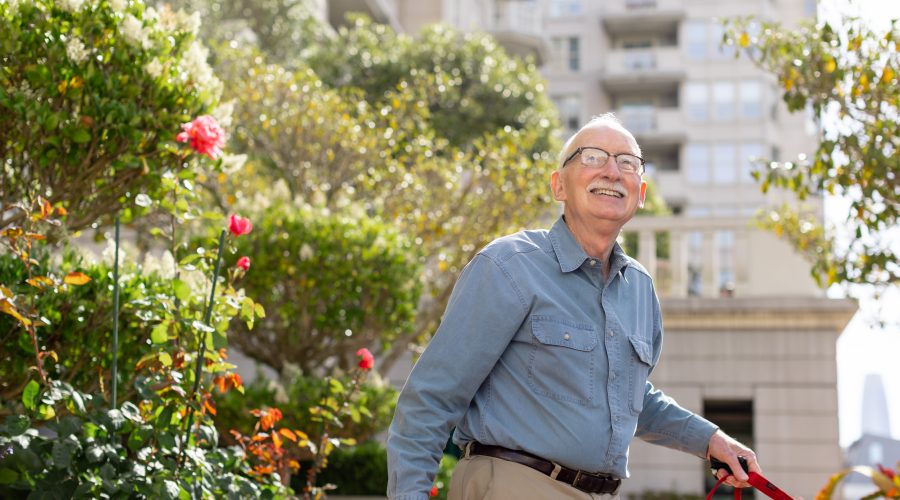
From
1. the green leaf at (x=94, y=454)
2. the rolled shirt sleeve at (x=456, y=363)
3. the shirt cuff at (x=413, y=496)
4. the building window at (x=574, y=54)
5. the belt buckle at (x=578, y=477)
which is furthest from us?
the building window at (x=574, y=54)

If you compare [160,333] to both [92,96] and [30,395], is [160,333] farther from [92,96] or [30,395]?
[92,96]

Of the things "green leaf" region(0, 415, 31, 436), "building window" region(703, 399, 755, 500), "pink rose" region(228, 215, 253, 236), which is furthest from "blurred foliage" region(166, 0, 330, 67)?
"green leaf" region(0, 415, 31, 436)

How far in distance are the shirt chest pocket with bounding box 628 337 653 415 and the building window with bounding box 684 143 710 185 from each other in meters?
45.6

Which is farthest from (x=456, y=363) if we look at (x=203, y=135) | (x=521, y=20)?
(x=521, y=20)

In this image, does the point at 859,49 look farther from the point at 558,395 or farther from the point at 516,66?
the point at 516,66

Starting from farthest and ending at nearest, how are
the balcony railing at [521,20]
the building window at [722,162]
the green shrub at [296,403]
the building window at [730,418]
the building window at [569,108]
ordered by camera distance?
the building window at [569,108]
the building window at [722,162]
the balcony railing at [521,20]
the building window at [730,418]
the green shrub at [296,403]

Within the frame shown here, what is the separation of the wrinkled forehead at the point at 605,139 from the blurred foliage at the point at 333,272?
23.1 feet

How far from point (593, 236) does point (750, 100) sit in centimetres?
4666

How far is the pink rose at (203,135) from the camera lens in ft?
16.9

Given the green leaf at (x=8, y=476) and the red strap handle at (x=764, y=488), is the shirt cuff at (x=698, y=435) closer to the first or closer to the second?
the red strap handle at (x=764, y=488)

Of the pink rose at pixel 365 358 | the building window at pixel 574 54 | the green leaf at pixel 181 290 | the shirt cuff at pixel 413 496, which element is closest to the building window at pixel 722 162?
the building window at pixel 574 54

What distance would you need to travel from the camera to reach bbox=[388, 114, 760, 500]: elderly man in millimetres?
3105

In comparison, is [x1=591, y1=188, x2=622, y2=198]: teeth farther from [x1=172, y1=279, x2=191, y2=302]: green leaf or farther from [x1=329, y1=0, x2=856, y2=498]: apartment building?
[x1=329, y1=0, x2=856, y2=498]: apartment building

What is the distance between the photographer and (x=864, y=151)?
8.48 m
